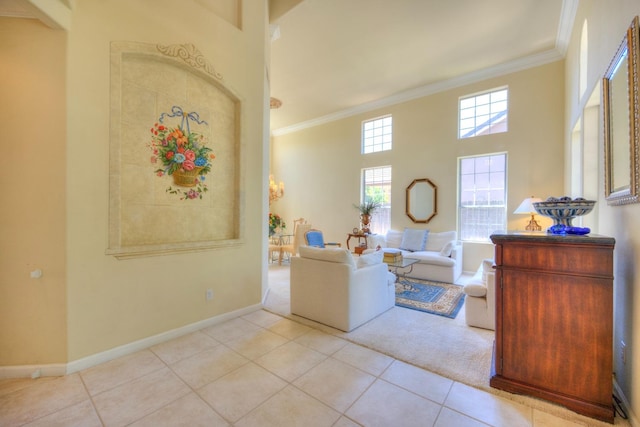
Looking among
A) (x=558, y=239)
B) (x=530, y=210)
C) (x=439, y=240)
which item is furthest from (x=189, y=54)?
(x=530, y=210)

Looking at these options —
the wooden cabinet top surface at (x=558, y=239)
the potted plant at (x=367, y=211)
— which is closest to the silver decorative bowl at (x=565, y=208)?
the wooden cabinet top surface at (x=558, y=239)

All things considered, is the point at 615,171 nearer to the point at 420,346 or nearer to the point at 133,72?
the point at 420,346

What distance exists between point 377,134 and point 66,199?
6372 millimetres

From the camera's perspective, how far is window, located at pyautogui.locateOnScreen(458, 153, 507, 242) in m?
5.25

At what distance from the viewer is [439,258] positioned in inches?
194

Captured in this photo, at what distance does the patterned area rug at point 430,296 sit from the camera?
3.59 metres

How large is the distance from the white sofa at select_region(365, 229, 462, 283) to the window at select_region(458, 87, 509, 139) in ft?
7.21

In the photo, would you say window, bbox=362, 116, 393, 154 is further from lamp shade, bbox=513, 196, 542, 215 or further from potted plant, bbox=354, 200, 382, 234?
lamp shade, bbox=513, 196, 542, 215

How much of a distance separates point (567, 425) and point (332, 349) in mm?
1677

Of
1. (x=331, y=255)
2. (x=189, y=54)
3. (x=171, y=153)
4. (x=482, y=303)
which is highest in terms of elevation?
(x=189, y=54)

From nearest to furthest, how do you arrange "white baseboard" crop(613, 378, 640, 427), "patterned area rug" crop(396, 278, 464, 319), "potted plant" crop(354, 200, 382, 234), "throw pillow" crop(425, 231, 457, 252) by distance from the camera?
1. "white baseboard" crop(613, 378, 640, 427)
2. "patterned area rug" crop(396, 278, 464, 319)
3. "throw pillow" crop(425, 231, 457, 252)
4. "potted plant" crop(354, 200, 382, 234)

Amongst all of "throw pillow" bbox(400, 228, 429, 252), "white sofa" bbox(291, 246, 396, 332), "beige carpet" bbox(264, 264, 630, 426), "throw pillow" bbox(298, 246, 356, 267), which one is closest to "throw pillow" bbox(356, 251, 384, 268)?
"white sofa" bbox(291, 246, 396, 332)

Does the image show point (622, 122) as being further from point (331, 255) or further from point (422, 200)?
point (422, 200)

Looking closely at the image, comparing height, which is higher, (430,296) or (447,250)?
(447,250)
